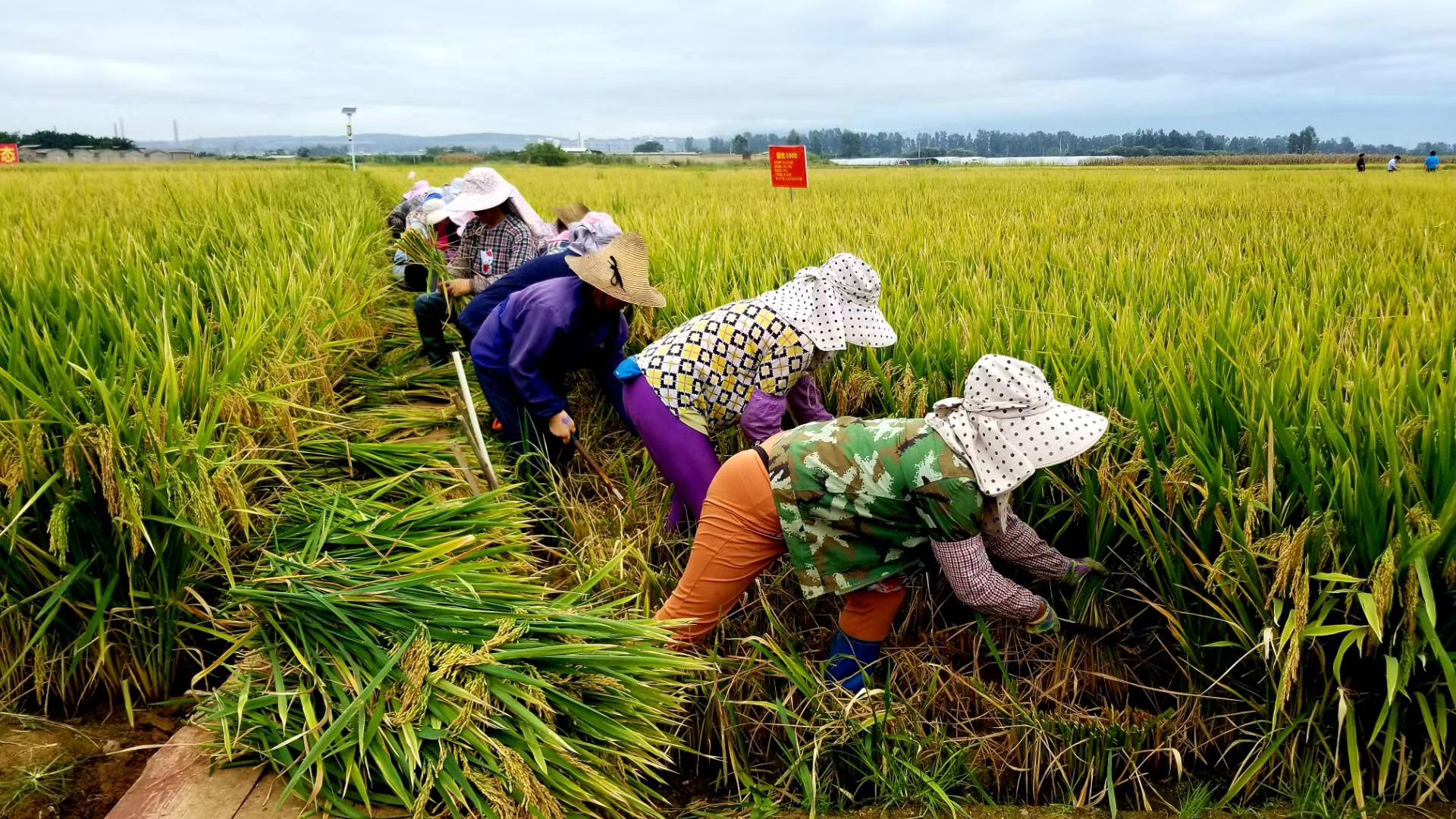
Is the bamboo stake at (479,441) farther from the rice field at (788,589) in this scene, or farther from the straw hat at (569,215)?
the straw hat at (569,215)

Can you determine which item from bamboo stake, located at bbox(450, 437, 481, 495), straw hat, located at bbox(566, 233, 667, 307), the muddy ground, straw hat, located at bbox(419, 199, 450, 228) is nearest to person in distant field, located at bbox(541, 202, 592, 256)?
straw hat, located at bbox(419, 199, 450, 228)

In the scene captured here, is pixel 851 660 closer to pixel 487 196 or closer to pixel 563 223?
pixel 487 196

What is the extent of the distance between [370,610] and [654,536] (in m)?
0.94

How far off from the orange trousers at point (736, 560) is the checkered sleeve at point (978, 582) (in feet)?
0.66

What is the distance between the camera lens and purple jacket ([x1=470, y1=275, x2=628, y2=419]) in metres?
2.95

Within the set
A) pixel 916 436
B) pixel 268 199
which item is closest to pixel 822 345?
pixel 916 436

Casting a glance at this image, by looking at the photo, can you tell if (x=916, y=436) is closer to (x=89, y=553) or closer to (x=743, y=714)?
(x=743, y=714)

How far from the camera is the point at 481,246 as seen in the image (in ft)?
15.0

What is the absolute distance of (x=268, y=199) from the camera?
7.84 meters

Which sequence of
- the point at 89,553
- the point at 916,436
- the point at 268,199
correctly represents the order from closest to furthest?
the point at 916,436 < the point at 89,553 < the point at 268,199

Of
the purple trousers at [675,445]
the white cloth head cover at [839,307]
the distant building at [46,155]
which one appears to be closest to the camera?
the white cloth head cover at [839,307]

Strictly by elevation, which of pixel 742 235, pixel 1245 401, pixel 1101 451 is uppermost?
pixel 742 235

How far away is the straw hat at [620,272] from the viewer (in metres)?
2.87

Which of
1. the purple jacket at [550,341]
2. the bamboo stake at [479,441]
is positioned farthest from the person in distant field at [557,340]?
the bamboo stake at [479,441]
